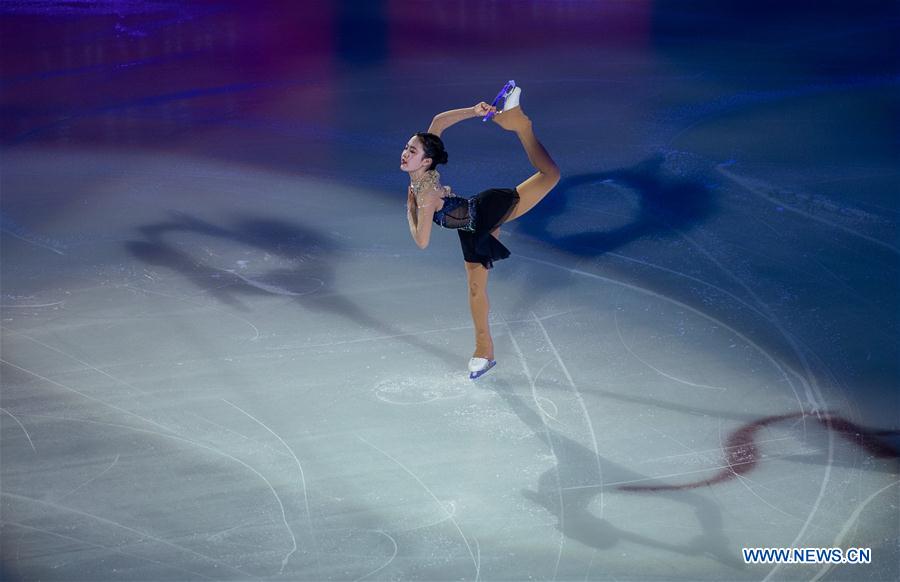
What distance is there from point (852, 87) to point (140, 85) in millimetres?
6797

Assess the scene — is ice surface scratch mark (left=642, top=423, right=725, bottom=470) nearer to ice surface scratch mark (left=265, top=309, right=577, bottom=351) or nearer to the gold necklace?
ice surface scratch mark (left=265, top=309, right=577, bottom=351)

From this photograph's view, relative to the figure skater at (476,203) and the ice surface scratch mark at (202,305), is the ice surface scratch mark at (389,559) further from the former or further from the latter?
the ice surface scratch mark at (202,305)

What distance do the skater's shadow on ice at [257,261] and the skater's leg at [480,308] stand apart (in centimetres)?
37

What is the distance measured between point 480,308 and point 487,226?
46 centimetres

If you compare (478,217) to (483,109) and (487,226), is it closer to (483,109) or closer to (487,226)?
(487,226)

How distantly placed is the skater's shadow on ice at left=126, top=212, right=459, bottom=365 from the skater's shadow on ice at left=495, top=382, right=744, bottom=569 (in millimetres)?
1307

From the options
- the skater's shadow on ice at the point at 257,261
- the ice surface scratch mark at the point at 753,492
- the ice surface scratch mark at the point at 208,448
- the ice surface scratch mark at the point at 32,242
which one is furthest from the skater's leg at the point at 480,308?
the ice surface scratch mark at the point at 32,242

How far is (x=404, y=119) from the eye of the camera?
9.61 metres

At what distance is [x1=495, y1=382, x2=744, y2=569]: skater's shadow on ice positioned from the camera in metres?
4.60

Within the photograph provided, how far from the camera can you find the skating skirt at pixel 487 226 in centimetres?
592

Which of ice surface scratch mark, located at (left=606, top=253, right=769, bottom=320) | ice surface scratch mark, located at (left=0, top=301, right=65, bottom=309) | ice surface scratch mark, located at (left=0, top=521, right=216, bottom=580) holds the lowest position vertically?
ice surface scratch mark, located at (left=0, top=521, right=216, bottom=580)

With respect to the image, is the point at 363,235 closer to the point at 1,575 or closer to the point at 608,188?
the point at 608,188

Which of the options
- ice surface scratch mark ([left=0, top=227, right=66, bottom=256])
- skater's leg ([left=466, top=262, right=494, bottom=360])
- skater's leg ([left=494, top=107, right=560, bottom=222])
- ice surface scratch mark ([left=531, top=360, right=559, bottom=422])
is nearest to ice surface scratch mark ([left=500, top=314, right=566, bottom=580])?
ice surface scratch mark ([left=531, top=360, right=559, bottom=422])

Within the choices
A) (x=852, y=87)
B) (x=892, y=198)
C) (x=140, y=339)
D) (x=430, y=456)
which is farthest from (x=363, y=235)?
(x=852, y=87)
